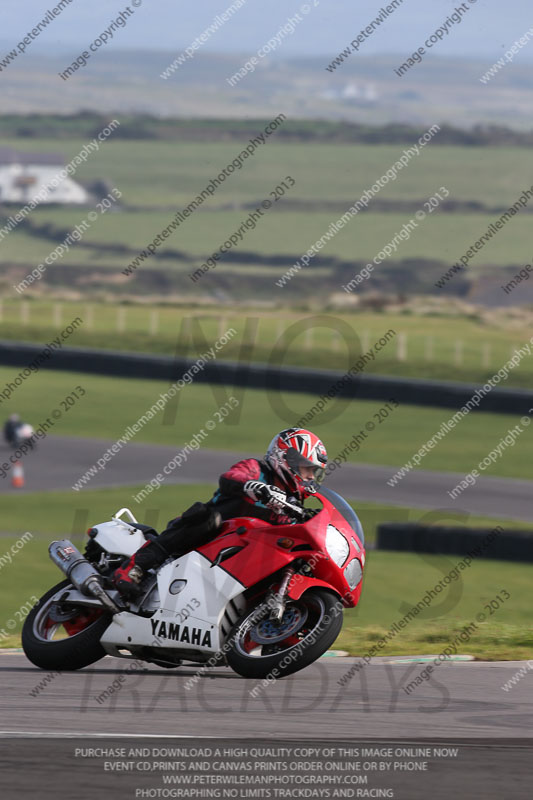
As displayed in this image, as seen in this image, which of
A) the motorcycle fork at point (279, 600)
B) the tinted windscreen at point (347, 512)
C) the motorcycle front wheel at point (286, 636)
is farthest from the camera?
the tinted windscreen at point (347, 512)

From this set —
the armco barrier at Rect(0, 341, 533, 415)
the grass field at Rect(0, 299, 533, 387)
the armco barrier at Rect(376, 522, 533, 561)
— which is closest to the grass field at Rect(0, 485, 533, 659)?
the armco barrier at Rect(376, 522, 533, 561)

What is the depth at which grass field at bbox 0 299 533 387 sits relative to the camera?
40.6 meters

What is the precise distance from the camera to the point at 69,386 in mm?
37406

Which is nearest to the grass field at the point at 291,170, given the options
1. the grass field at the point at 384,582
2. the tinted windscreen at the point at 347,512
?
the grass field at the point at 384,582

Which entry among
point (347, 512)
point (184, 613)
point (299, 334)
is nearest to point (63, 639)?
point (184, 613)

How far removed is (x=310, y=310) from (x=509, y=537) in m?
40.3

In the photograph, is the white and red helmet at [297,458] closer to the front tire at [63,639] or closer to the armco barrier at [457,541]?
the front tire at [63,639]

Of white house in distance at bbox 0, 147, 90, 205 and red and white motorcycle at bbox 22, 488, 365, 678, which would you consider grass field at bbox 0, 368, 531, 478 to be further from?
white house in distance at bbox 0, 147, 90, 205

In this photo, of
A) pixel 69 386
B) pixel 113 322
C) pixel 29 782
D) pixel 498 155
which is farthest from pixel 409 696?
pixel 498 155

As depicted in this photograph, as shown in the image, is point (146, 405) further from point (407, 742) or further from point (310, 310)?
point (407, 742)

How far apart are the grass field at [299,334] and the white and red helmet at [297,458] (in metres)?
Result: 30.6

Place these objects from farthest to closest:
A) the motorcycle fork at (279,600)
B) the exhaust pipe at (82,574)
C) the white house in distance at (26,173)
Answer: the white house in distance at (26,173), the exhaust pipe at (82,574), the motorcycle fork at (279,600)

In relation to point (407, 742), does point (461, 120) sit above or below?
below

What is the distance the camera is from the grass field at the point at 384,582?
9.81 metres
